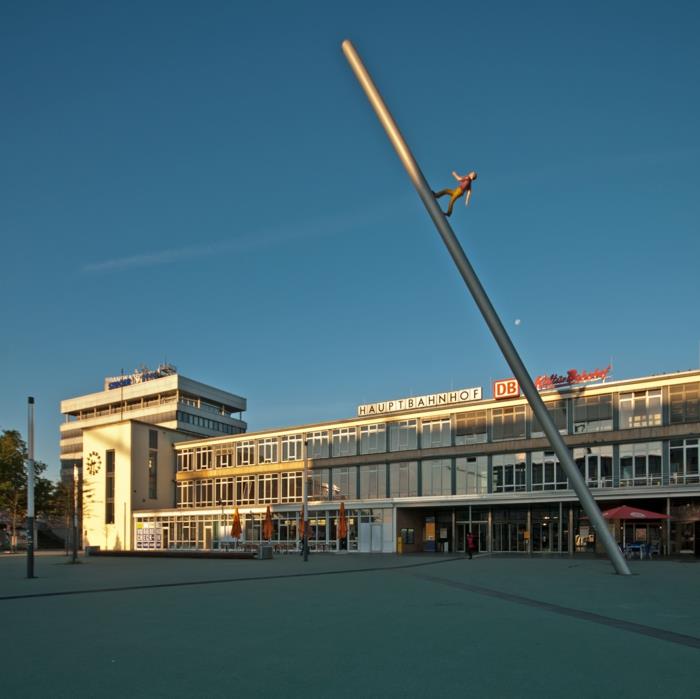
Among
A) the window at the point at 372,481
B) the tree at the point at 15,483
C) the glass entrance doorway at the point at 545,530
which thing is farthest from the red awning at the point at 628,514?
the tree at the point at 15,483

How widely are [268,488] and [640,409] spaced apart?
105ft

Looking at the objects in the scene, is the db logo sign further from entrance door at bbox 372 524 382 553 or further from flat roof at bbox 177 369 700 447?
entrance door at bbox 372 524 382 553

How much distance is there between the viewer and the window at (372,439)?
2466 inches

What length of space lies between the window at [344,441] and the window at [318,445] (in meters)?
0.92

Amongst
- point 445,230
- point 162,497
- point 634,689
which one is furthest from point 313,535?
point 634,689

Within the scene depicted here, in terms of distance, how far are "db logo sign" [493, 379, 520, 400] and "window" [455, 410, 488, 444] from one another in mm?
2176

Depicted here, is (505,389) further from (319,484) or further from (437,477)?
(319,484)

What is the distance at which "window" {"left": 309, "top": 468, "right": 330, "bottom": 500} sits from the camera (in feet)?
214

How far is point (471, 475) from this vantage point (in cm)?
5706

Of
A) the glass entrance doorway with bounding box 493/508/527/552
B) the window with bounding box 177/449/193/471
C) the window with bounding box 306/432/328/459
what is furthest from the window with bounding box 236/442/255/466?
the glass entrance doorway with bounding box 493/508/527/552

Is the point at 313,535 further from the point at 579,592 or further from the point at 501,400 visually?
the point at 579,592

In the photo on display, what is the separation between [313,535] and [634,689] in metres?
56.3

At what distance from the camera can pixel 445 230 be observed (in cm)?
2797

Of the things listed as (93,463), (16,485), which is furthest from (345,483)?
(16,485)
